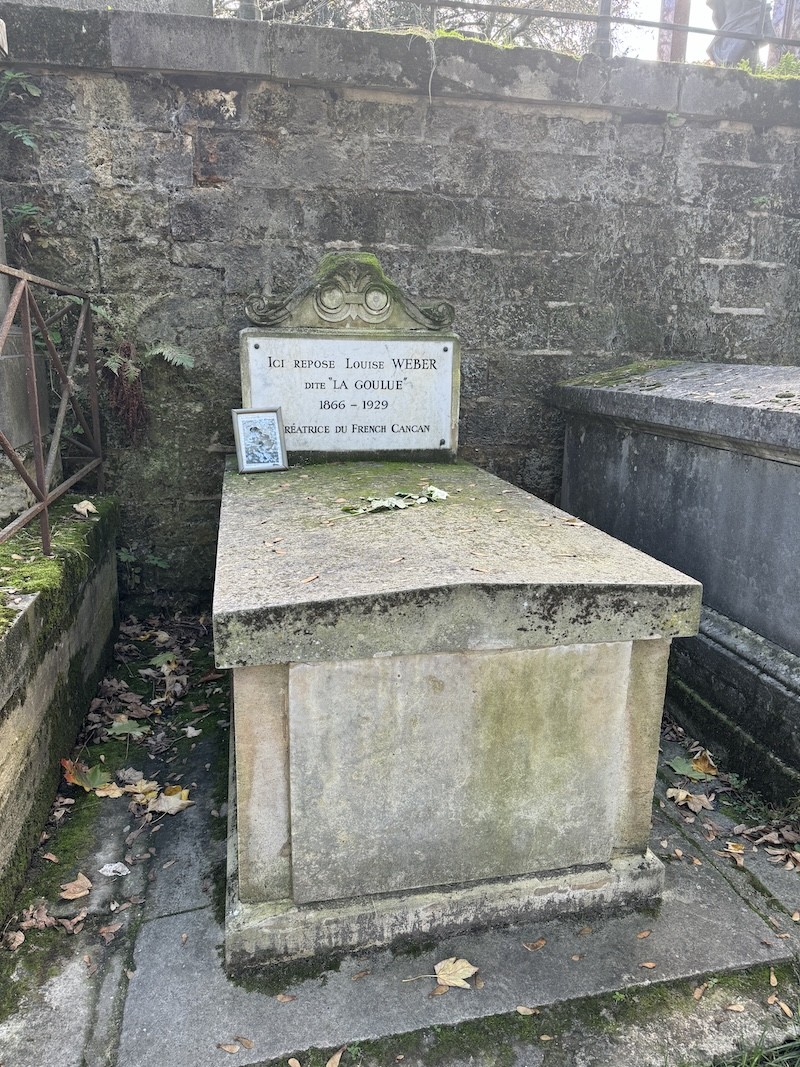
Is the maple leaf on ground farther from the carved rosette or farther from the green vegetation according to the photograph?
the green vegetation

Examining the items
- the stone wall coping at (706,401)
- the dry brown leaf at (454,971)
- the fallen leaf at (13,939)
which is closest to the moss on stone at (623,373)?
the stone wall coping at (706,401)

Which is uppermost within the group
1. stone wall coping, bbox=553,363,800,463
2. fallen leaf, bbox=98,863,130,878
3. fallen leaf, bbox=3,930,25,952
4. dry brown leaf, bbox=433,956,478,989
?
stone wall coping, bbox=553,363,800,463

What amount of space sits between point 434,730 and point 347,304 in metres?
2.72

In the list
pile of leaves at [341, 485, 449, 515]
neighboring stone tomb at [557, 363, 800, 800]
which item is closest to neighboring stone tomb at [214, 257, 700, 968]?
pile of leaves at [341, 485, 449, 515]

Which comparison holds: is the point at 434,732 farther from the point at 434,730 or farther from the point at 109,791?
the point at 109,791

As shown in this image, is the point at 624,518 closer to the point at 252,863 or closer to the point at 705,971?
the point at 705,971

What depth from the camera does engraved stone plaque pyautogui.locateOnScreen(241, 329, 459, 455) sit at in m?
→ 4.05

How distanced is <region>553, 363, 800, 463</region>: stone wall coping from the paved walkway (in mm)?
1787

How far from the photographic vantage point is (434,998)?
6.77 feet

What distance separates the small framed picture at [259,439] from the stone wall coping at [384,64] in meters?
2.22

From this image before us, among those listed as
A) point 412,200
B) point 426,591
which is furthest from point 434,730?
point 412,200

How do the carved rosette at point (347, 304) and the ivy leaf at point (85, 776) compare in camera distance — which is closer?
the ivy leaf at point (85, 776)

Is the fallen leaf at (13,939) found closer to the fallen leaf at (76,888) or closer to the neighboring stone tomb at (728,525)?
the fallen leaf at (76,888)

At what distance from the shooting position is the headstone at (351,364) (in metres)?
4.04
